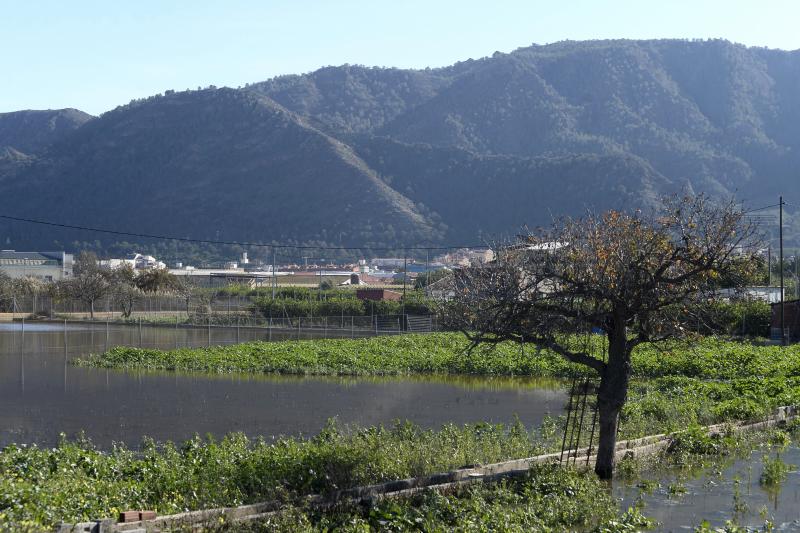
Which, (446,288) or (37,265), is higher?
(446,288)

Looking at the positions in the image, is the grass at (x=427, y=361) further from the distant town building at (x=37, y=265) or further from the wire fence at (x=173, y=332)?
the distant town building at (x=37, y=265)

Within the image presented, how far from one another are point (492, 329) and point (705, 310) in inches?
134

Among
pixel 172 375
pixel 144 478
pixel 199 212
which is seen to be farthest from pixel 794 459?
pixel 199 212

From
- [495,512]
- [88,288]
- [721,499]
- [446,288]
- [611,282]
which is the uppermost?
[611,282]

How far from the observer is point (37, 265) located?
13000cm

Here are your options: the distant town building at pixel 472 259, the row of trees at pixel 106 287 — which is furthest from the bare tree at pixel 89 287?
the distant town building at pixel 472 259

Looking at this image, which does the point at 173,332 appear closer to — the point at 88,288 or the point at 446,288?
the point at 88,288

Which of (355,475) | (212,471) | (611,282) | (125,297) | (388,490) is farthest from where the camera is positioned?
(125,297)

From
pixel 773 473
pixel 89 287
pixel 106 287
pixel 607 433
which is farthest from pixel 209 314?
pixel 773 473

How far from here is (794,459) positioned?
753 inches

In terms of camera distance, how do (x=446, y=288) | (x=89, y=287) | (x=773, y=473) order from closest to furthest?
(x=773, y=473) < (x=446, y=288) < (x=89, y=287)

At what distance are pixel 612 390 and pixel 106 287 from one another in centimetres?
7088

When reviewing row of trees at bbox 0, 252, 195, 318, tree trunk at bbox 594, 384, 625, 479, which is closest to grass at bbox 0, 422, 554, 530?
tree trunk at bbox 594, 384, 625, 479

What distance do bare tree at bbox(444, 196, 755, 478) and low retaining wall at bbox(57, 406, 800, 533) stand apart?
1.37m
